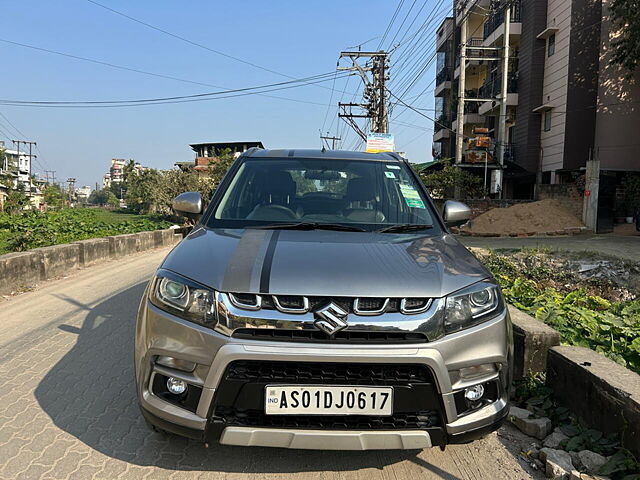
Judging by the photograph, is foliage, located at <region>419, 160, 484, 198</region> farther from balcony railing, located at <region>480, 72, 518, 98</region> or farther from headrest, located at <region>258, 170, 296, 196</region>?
headrest, located at <region>258, 170, 296, 196</region>

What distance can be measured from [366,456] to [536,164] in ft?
85.4

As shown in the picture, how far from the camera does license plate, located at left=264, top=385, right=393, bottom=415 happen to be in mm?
2121

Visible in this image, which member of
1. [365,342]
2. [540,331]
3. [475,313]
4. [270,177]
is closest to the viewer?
[365,342]

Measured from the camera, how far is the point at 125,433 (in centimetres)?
287

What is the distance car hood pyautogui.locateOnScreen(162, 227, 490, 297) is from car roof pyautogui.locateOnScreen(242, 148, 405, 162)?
1.13 m

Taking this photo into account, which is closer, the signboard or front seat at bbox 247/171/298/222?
front seat at bbox 247/171/298/222

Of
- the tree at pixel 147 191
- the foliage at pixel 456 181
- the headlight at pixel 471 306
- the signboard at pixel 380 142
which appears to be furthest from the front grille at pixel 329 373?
the tree at pixel 147 191

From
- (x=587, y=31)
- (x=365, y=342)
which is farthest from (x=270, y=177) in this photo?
(x=587, y=31)

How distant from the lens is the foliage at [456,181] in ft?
75.3

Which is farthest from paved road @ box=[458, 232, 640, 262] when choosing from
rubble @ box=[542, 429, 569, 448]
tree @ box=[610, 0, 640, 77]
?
rubble @ box=[542, 429, 569, 448]

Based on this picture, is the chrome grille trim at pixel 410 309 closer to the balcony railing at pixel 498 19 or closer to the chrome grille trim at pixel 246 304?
the chrome grille trim at pixel 246 304

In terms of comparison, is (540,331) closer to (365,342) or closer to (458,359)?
(458,359)

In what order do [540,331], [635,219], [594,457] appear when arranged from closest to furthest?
[594,457] → [540,331] → [635,219]

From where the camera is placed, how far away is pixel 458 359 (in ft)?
7.21
